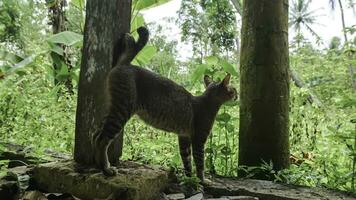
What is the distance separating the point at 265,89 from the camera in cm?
364

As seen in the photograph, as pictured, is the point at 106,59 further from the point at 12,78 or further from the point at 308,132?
the point at 308,132

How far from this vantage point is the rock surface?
317cm

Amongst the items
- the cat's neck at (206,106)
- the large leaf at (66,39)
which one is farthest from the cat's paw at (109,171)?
the large leaf at (66,39)

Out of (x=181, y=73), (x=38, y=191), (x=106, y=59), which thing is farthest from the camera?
(x=181, y=73)

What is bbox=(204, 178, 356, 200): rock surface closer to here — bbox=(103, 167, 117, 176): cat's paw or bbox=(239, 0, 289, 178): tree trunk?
bbox=(239, 0, 289, 178): tree trunk

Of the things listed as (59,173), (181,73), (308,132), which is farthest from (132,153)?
(181,73)

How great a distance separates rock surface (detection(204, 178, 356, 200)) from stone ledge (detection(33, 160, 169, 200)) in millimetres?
485

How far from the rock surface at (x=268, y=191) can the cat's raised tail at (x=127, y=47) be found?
1.24m

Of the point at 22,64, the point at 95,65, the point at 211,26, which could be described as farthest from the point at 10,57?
the point at 211,26

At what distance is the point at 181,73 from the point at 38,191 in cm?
541

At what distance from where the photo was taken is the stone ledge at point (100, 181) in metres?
Answer: 2.73

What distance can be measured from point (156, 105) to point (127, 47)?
55cm

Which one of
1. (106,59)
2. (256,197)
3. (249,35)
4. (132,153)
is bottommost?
(256,197)

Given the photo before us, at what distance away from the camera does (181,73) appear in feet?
26.4
